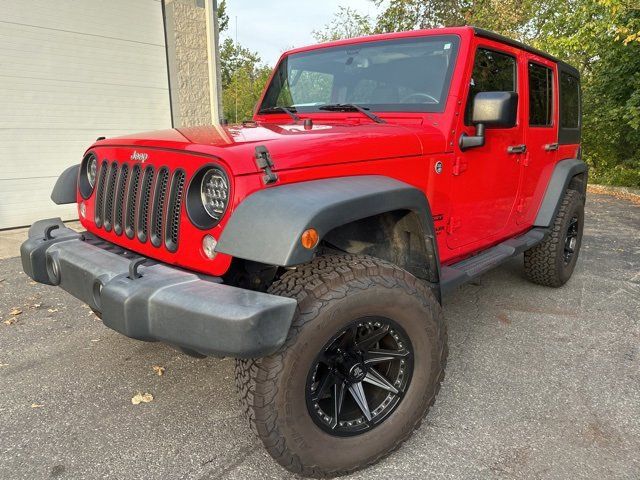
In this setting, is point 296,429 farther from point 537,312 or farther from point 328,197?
point 537,312

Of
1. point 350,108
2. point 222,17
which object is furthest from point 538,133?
point 222,17

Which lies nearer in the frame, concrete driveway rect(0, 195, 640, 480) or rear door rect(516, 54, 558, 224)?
concrete driveway rect(0, 195, 640, 480)

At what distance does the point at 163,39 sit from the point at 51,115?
2.08 m

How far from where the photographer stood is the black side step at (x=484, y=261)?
2.61 metres

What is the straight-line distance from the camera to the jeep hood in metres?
1.86

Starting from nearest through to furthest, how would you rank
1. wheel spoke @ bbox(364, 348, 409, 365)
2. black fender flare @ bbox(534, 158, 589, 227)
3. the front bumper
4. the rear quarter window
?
the front bumper
wheel spoke @ bbox(364, 348, 409, 365)
black fender flare @ bbox(534, 158, 589, 227)
the rear quarter window

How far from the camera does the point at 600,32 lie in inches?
352

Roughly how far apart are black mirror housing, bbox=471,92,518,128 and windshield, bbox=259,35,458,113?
191 millimetres

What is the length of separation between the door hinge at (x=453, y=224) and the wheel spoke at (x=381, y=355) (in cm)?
92

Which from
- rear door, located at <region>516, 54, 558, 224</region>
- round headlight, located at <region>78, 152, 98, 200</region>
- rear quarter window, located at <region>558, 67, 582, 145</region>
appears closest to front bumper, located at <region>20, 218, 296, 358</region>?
round headlight, located at <region>78, 152, 98, 200</region>

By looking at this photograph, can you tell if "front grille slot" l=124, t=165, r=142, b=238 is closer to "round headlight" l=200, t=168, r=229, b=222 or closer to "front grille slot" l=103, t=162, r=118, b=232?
"front grille slot" l=103, t=162, r=118, b=232

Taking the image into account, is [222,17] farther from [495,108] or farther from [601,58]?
[495,108]

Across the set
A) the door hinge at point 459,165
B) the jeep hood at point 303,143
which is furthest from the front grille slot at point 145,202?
the door hinge at point 459,165

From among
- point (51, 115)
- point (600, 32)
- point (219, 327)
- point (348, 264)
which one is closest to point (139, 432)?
point (219, 327)
